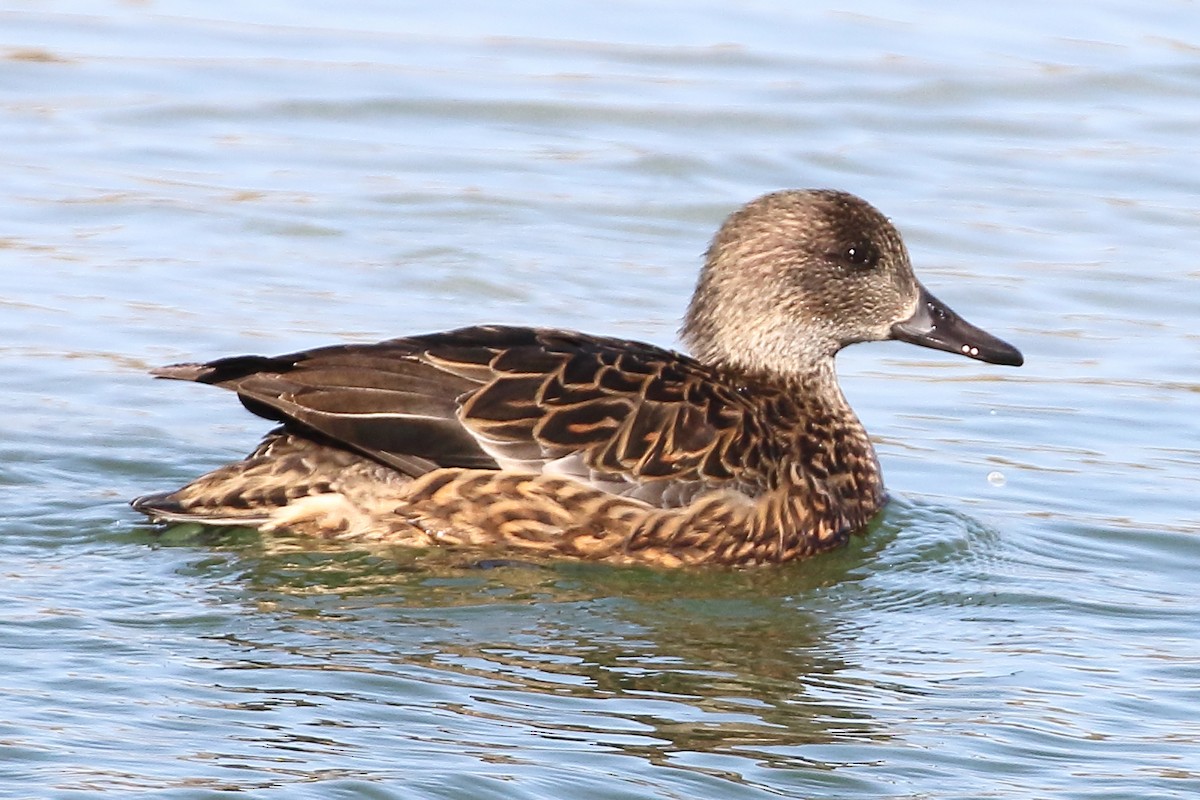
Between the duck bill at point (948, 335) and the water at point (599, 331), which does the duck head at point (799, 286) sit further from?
the water at point (599, 331)

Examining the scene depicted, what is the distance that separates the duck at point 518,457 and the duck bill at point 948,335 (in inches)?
33.5

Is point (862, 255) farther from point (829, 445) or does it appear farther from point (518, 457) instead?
point (518, 457)

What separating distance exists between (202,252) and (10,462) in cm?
351

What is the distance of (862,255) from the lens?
1009 centimetres

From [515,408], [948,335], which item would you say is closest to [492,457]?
[515,408]

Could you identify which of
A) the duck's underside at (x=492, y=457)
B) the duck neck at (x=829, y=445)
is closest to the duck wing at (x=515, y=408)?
the duck's underside at (x=492, y=457)

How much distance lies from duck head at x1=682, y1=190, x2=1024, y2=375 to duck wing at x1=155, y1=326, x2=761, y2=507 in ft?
2.22

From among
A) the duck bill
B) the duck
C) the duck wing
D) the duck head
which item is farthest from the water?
the duck head

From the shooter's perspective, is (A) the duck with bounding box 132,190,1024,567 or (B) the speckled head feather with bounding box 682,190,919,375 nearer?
(A) the duck with bounding box 132,190,1024,567

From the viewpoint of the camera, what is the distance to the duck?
29.4 ft

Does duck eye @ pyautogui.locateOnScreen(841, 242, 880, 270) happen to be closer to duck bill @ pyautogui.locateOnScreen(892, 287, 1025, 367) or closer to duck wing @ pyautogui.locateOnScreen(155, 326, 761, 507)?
duck bill @ pyautogui.locateOnScreen(892, 287, 1025, 367)

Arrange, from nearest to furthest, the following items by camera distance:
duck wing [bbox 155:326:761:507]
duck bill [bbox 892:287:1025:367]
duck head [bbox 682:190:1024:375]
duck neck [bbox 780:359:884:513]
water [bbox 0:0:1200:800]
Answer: water [bbox 0:0:1200:800] → duck wing [bbox 155:326:761:507] → duck neck [bbox 780:359:884:513] → duck head [bbox 682:190:1024:375] → duck bill [bbox 892:287:1025:367]

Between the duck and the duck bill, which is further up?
the duck bill

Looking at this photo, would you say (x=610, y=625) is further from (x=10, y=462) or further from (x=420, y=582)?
(x=10, y=462)
